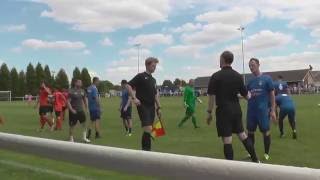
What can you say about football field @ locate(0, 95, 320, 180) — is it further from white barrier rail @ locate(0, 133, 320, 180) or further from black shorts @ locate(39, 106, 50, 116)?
black shorts @ locate(39, 106, 50, 116)

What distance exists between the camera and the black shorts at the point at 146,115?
34.7 ft

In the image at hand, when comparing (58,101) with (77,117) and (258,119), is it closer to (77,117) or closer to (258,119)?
(77,117)

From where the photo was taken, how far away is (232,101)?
9.20 m

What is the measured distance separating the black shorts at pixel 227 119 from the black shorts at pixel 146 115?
1770 millimetres

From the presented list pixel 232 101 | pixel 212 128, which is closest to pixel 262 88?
pixel 232 101

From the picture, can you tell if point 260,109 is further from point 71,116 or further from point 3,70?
point 3,70

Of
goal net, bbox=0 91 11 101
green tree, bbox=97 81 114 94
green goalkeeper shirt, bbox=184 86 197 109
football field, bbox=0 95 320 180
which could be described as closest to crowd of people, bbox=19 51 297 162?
football field, bbox=0 95 320 180

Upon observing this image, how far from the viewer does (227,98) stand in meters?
9.17

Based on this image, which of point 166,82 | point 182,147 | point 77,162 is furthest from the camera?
point 166,82

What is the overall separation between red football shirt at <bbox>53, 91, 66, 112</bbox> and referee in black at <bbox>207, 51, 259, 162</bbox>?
542 inches

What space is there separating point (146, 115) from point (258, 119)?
2087 millimetres

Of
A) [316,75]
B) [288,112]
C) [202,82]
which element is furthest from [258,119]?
[316,75]

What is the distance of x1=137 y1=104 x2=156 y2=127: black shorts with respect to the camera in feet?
34.7

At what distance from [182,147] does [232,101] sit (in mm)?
5091
